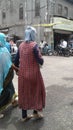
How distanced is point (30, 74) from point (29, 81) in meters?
0.13

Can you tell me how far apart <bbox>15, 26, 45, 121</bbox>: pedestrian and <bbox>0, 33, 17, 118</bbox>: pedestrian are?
293 millimetres

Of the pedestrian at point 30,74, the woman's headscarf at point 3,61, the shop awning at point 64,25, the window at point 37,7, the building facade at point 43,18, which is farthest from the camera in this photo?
the window at point 37,7

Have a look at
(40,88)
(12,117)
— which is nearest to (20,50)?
(40,88)

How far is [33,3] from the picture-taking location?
27359 millimetres

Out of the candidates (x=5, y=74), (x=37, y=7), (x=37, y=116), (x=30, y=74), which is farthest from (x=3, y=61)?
(x=37, y=7)

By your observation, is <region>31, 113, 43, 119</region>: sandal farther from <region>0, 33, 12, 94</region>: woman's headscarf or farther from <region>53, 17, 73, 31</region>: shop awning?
<region>53, 17, 73, 31</region>: shop awning

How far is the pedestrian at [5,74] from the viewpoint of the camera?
5195 mm

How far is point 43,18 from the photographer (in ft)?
87.1

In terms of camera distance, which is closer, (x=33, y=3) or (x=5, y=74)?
(x=5, y=74)

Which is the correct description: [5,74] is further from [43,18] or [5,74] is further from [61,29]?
[43,18]

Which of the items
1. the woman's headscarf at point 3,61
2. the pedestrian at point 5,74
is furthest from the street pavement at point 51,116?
the woman's headscarf at point 3,61

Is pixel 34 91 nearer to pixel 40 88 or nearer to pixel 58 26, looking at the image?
pixel 40 88

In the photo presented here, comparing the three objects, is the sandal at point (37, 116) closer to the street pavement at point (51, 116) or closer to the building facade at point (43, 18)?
the street pavement at point (51, 116)

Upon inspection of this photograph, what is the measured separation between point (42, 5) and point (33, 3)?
135 cm
